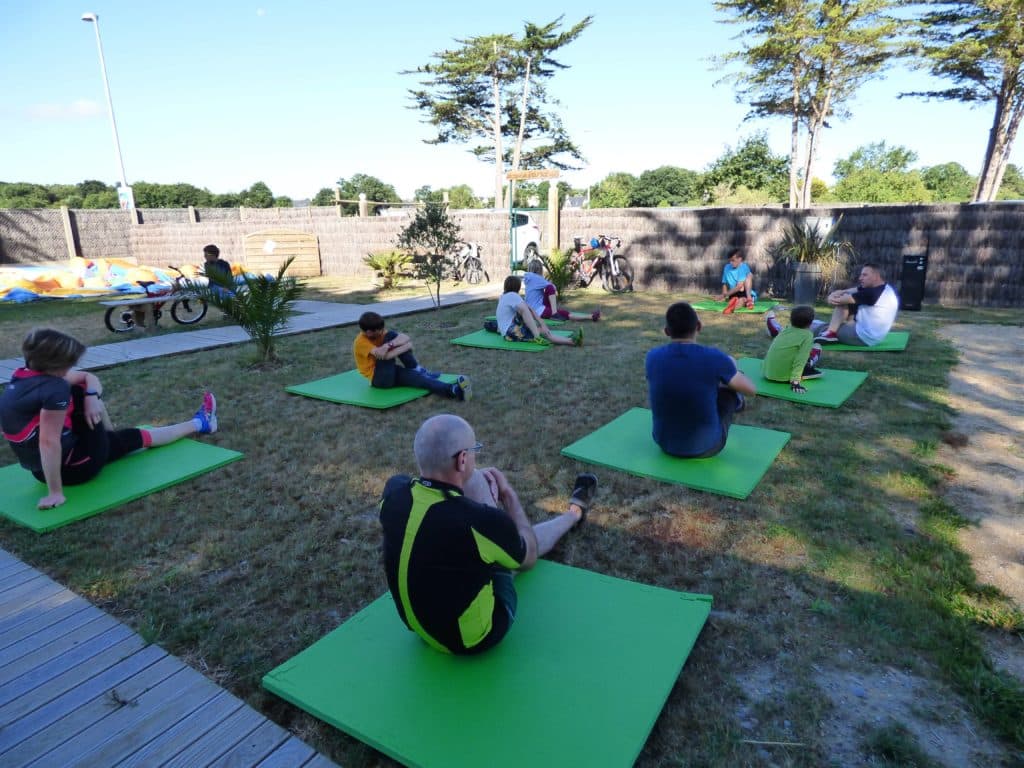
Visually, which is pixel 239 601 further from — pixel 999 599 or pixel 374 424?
pixel 999 599

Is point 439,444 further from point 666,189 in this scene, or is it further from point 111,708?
point 666,189

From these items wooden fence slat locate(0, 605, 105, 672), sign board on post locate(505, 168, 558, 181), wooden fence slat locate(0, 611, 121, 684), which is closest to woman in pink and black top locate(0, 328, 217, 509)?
wooden fence slat locate(0, 605, 105, 672)

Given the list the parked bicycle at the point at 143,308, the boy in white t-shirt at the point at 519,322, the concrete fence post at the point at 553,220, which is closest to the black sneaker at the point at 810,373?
the boy in white t-shirt at the point at 519,322

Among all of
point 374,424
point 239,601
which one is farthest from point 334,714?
point 374,424

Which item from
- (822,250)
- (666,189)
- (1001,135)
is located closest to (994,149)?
(1001,135)

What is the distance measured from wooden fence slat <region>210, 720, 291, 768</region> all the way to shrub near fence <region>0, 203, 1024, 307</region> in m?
12.1

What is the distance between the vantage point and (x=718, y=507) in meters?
3.50

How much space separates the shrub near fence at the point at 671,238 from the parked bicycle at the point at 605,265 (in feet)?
1.40

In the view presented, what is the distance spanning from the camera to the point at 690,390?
150 inches

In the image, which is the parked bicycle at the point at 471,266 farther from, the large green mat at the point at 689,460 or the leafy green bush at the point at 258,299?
the large green mat at the point at 689,460

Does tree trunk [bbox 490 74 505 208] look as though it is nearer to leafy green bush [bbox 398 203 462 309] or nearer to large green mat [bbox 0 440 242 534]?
leafy green bush [bbox 398 203 462 309]

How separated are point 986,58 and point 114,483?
2594cm

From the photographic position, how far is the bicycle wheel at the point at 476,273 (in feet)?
50.0

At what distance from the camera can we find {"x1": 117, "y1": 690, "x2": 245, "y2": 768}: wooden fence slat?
1.90m
